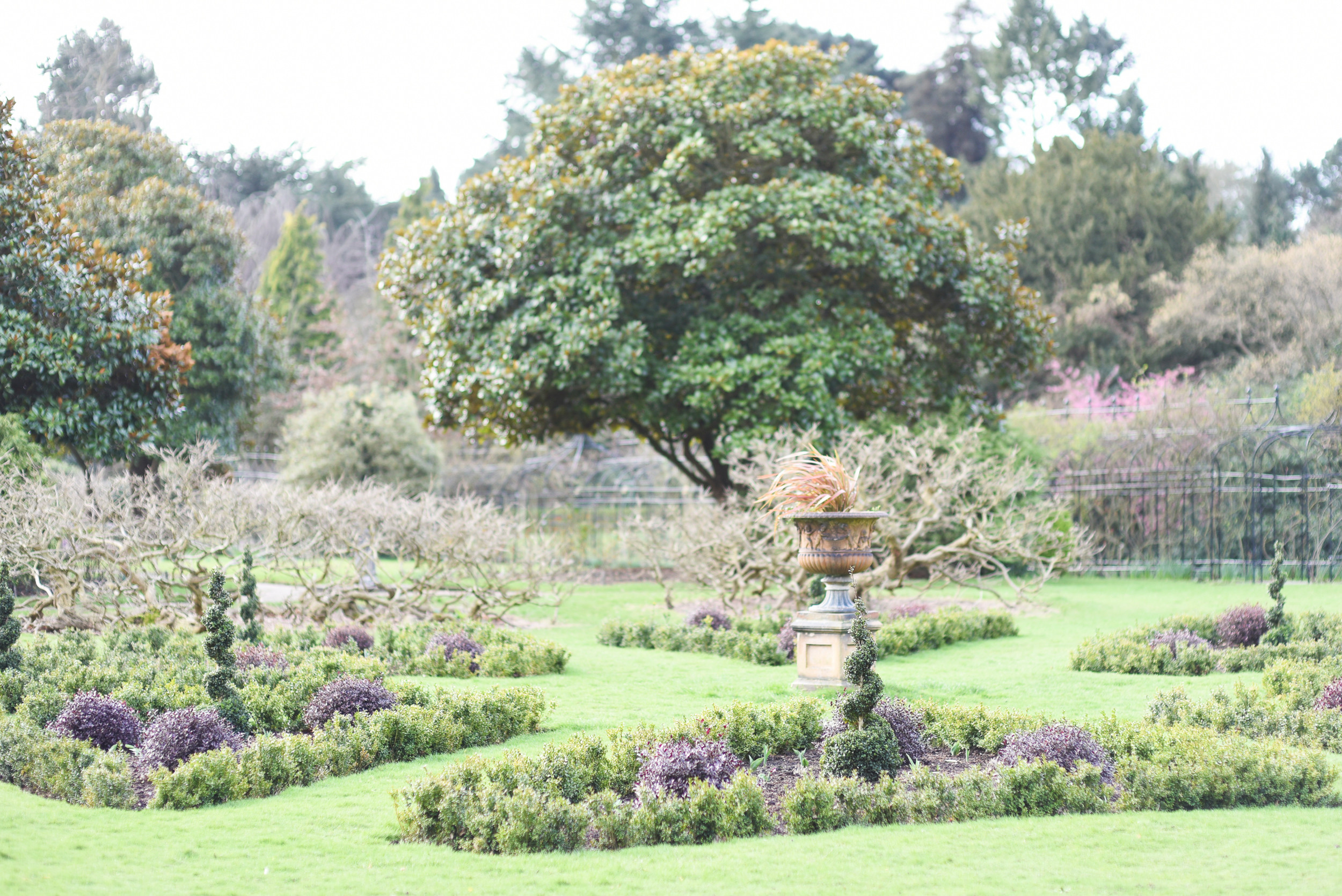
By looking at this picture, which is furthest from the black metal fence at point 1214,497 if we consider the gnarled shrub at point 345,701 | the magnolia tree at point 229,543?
the gnarled shrub at point 345,701

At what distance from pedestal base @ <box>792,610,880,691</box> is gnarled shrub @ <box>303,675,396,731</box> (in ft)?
9.85

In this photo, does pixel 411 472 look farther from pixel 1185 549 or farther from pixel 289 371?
pixel 1185 549

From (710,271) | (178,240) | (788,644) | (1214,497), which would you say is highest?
(178,240)

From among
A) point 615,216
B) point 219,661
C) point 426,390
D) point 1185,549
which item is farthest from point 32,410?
point 1185,549

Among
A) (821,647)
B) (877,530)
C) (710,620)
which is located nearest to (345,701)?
(821,647)

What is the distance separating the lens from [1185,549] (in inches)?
696

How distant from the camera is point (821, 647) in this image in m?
8.07

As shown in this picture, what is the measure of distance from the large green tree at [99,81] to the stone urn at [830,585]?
85.3ft

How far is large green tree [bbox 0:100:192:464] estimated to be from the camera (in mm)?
13078

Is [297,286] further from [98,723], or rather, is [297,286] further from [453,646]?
[98,723]

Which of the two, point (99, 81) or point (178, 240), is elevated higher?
point (99, 81)

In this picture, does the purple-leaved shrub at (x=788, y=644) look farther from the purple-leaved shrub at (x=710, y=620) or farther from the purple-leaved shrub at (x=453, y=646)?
the purple-leaved shrub at (x=453, y=646)

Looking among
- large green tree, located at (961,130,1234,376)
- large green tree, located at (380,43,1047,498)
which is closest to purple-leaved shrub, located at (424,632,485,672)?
large green tree, located at (380,43,1047,498)

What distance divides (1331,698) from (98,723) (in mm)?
7016
